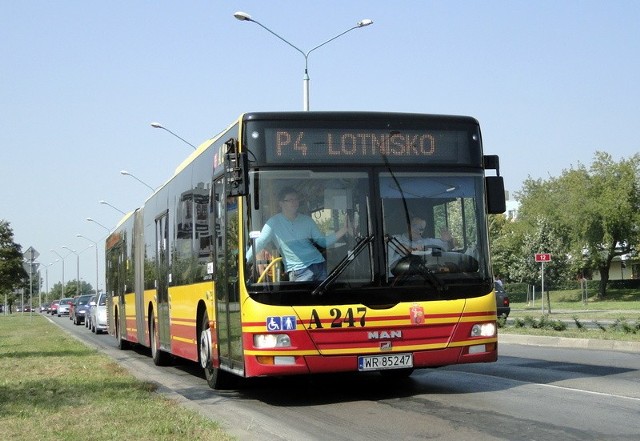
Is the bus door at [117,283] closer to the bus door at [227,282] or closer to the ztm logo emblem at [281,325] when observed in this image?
the bus door at [227,282]

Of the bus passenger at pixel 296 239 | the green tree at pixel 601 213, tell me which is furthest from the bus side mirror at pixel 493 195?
the green tree at pixel 601 213

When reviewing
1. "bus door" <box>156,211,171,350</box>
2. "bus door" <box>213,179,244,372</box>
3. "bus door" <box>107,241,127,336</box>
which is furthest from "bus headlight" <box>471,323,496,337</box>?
"bus door" <box>107,241,127,336</box>

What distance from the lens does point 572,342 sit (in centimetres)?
2230

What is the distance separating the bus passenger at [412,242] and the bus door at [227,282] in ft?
5.73

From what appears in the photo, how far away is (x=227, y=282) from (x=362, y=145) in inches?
88.1

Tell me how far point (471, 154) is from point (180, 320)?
614 cm

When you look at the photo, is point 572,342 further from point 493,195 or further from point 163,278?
point 493,195

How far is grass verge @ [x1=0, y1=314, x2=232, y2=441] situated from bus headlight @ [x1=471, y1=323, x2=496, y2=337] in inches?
134

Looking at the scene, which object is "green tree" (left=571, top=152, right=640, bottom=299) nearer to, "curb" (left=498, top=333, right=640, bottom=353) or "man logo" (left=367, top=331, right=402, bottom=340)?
"curb" (left=498, top=333, right=640, bottom=353)

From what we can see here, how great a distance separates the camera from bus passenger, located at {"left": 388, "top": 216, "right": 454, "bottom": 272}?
1166 centimetres

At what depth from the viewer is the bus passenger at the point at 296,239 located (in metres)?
11.4

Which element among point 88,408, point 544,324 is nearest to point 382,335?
point 88,408

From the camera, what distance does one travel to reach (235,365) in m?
12.1

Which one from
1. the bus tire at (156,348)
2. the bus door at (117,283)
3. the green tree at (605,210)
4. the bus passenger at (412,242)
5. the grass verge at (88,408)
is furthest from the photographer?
the green tree at (605,210)
